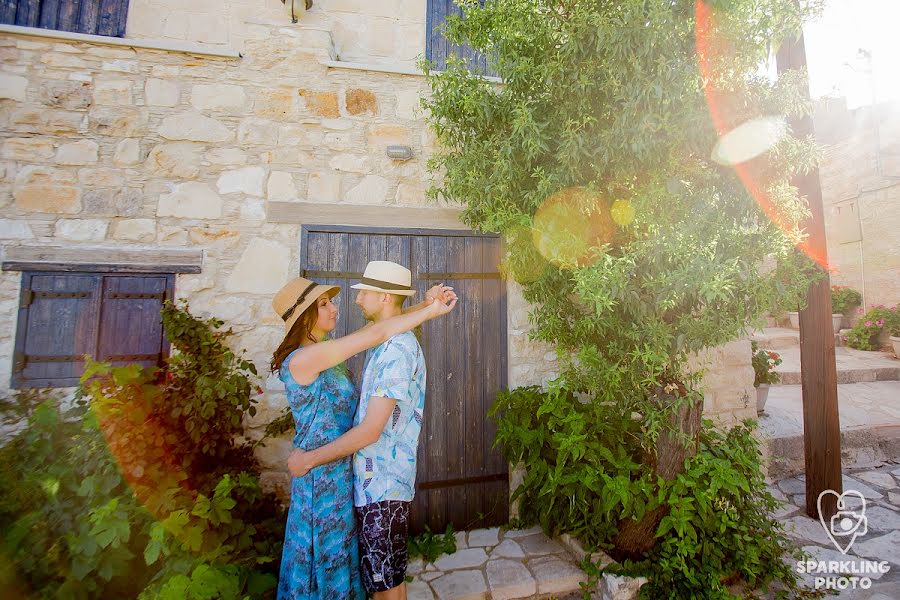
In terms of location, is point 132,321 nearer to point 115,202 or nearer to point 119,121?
point 115,202

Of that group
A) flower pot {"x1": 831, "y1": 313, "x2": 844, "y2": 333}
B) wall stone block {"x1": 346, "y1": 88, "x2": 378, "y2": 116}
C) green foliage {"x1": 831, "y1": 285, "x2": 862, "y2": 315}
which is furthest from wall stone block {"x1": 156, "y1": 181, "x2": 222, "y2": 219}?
green foliage {"x1": 831, "y1": 285, "x2": 862, "y2": 315}

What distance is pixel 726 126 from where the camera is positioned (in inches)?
→ 79.7

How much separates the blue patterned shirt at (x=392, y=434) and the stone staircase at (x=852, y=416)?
4069 millimetres

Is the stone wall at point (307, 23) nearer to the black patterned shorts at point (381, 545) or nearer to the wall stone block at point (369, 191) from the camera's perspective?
the wall stone block at point (369, 191)

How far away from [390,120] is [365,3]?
48.8 inches

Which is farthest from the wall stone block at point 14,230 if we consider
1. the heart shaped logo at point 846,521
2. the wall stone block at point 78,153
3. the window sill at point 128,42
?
the heart shaped logo at point 846,521

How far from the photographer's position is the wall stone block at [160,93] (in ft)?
10.2

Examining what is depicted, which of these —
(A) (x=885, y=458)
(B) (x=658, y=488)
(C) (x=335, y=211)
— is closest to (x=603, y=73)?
(C) (x=335, y=211)

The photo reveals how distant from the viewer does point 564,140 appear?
7.39 ft

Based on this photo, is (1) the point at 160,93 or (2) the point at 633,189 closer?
(2) the point at 633,189

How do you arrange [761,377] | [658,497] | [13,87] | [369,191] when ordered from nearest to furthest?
[658,497], [13,87], [369,191], [761,377]

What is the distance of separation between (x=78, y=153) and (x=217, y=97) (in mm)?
1085

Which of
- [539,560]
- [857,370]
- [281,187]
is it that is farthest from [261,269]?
[857,370]

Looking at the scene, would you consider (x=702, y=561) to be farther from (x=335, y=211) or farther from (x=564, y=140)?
(x=335, y=211)
